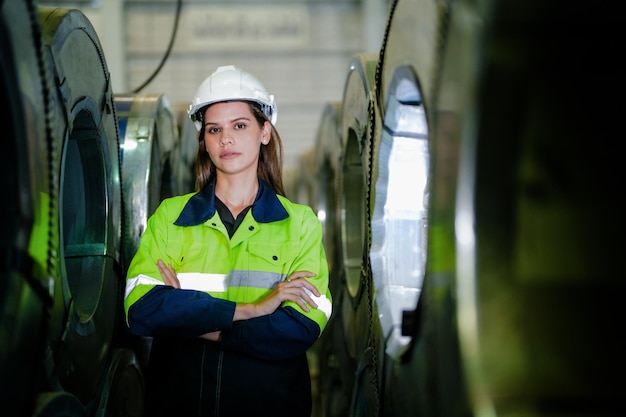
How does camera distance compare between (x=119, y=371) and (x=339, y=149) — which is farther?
(x=339, y=149)

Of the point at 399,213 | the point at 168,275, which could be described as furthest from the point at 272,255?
the point at 399,213

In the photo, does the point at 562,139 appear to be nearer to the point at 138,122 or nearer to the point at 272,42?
the point at 138,122

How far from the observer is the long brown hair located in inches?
74.5

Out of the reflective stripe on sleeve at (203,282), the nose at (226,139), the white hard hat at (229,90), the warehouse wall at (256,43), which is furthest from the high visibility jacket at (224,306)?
the warehouse wall at (256,43)

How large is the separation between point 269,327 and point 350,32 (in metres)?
6.05

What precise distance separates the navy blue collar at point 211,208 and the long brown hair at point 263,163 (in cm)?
9

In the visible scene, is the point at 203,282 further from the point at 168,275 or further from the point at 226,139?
the point at 226,139

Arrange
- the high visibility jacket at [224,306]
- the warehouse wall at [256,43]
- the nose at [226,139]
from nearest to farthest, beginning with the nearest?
the high visibility jacket at [224,306]
the nose at [226,139]
the warehouse wall at [256,43]

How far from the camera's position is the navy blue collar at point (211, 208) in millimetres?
1740

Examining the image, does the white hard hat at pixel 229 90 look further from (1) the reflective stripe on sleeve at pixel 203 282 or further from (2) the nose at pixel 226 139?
(1) the reflective stripe on sleeve at pixel 203 282

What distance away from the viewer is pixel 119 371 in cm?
218

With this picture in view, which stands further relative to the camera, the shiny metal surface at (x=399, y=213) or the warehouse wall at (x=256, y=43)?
the warehouse wall at (x=256, y=43)

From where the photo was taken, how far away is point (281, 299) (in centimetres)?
166

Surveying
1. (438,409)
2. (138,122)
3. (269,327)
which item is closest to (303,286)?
(269,327)
